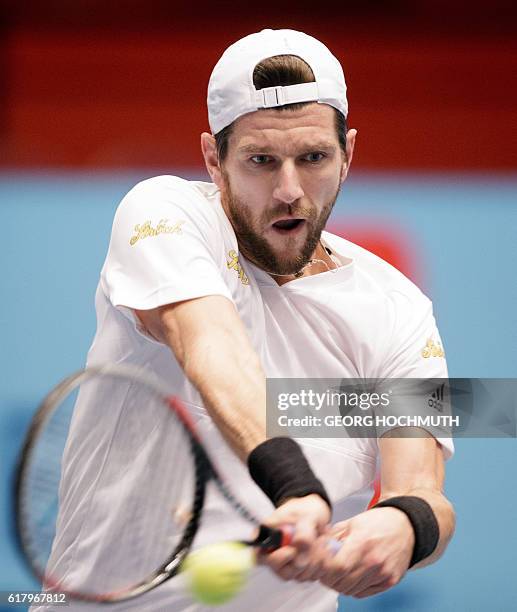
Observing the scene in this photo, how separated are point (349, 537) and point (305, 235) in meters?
0.51

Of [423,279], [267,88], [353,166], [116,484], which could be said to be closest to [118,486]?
[116,484]

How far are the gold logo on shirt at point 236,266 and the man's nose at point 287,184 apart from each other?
10 cm

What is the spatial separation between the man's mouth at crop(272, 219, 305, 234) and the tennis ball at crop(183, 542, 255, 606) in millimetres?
526

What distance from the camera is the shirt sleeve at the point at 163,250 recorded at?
135cm

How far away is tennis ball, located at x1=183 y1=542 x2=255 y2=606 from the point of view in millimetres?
1174

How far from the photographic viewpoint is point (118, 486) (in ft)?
4.89

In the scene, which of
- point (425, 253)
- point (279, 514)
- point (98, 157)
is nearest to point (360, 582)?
point (279, 514)

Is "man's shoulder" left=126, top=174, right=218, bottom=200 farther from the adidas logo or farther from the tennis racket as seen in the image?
the adidas logo

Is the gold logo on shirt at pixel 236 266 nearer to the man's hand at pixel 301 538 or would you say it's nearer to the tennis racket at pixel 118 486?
the tennis racket at pixel 118 486

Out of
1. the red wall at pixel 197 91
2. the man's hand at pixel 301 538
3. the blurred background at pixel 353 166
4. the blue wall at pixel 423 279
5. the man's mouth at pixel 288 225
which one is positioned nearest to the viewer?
the man's hand at pixel 301 538

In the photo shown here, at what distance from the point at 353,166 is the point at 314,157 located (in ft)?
4.50

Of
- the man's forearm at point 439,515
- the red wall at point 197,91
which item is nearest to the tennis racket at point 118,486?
the man's forearm at point 439,515

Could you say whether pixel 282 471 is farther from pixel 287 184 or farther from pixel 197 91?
pixel 197 91

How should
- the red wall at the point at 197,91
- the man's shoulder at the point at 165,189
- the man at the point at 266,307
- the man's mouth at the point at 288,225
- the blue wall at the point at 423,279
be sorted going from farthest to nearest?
the red wall at the point at 197,91 → the blue wall at the point at 423,279 → the man's mouth at the point at 288,225 → the man's shoulder at the point at 165,189 → the man at the point at 266,307
